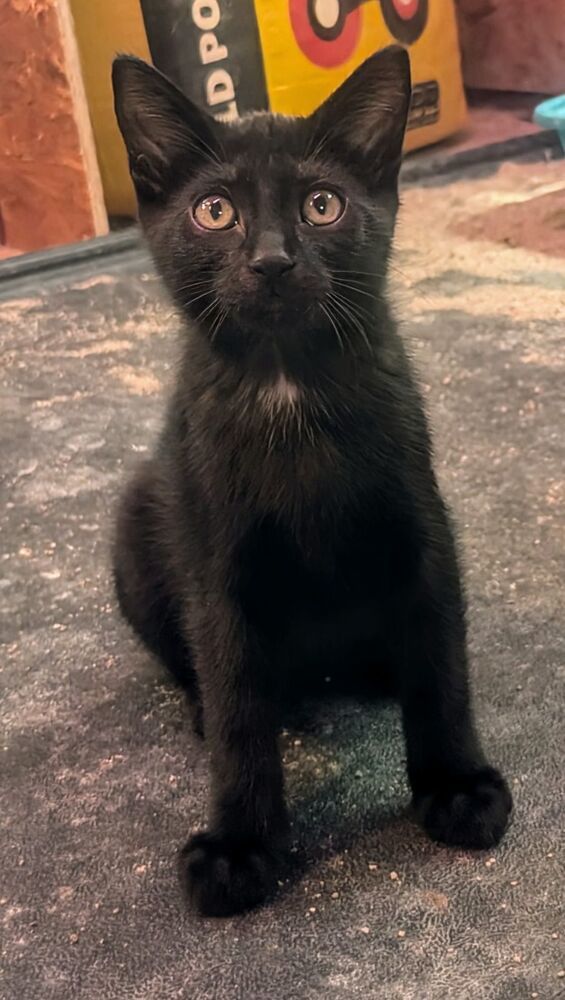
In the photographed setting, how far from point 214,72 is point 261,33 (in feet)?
0.49

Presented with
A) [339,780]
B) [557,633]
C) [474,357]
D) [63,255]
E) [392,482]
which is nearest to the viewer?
[392,482]

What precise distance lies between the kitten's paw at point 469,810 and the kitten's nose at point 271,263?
0.48 metres

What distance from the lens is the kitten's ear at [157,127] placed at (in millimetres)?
925

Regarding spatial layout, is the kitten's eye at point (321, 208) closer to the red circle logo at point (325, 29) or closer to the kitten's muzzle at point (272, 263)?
the kitten's muzzle at point (272, 263)

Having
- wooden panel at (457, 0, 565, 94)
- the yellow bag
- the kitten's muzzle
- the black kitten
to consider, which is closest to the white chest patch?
the black kitten

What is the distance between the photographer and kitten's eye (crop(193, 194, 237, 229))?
90 centimetres

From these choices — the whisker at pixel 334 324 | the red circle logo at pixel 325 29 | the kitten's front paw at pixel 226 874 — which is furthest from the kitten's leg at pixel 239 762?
the red circle logo at pixel 325 29

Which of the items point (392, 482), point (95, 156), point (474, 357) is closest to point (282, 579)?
point (392, 482)

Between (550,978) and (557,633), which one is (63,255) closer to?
(557,633)

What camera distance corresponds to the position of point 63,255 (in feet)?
8.08

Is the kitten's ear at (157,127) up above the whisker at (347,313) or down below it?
above

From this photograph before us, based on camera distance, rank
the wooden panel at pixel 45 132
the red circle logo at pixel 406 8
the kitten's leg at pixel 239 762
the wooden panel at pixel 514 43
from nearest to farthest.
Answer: the kitten's leg at pixel 239 762
the wooden panel at pixel 45 132
the red circle logo at pixel 406 8
the wooden panel at pixel 514 43

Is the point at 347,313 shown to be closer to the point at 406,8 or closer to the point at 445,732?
the point at 445,732

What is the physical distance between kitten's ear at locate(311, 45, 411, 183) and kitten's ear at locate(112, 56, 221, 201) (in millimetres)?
98
